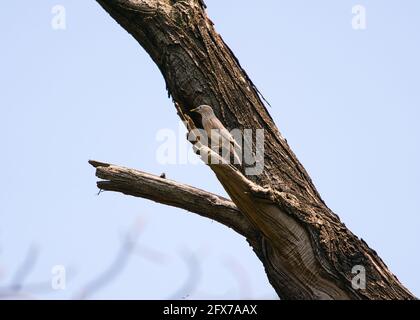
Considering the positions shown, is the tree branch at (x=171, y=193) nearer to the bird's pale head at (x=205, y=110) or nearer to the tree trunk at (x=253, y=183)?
the tree trunk at (x=253, y=183)

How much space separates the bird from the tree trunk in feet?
0.22

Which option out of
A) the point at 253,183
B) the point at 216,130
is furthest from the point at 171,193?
the point at 253,183

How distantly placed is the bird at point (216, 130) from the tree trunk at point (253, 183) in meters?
0.07

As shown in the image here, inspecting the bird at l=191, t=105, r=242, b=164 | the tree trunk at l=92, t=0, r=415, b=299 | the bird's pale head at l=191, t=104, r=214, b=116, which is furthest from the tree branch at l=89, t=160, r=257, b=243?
the bird's pale head at l=191, t=104, r=214, b=116

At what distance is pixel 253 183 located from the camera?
927 cm

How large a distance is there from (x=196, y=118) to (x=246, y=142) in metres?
0.39

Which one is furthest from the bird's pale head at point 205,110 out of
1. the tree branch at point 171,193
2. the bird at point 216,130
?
the tree branch at point 171,193

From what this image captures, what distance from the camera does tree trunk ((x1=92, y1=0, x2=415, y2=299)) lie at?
940cm

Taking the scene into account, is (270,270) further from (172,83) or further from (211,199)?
(172,83)

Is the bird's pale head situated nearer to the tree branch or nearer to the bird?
the bird

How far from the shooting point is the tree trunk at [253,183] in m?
9.40

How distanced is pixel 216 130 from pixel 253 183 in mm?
452
